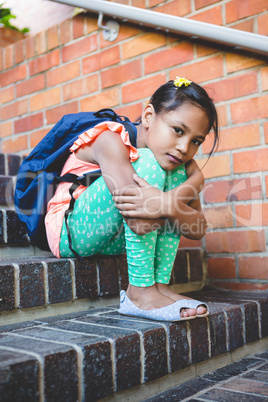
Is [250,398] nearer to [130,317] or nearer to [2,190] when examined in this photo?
[130,317]

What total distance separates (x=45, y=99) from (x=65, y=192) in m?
1.22

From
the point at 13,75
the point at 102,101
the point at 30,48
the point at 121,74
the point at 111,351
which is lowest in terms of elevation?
the point at 111,351

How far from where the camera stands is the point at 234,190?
1.74m

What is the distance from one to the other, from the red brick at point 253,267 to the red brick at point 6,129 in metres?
1.64

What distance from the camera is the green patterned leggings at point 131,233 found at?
119 cm

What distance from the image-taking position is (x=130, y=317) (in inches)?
47.1

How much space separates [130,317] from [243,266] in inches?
27.6

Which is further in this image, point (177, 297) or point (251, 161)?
point (251, 161)

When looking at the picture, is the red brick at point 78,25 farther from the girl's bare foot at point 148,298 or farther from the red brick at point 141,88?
the girl's bare foot at point 148,298

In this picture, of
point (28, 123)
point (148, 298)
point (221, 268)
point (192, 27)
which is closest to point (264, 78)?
point (192, 27)

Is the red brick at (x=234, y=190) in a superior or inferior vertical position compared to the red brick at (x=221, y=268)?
superior

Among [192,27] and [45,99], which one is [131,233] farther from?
[45,99]

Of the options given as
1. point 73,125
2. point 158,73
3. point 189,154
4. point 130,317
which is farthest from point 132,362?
point 158,73

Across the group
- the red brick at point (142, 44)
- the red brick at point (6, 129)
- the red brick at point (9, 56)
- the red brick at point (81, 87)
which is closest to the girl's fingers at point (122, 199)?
the red brick at point (142, 44)
